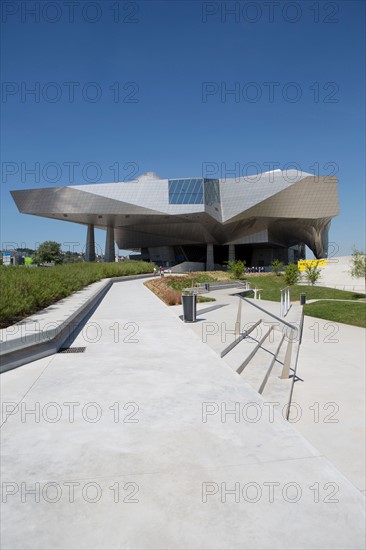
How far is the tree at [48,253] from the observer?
94.2 meters

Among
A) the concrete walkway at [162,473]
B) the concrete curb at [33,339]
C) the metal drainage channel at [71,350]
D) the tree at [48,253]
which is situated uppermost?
the tree at [48,253]

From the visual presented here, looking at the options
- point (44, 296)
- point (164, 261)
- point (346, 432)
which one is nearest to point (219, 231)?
point (164, 261)

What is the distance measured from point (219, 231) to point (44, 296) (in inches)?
2468

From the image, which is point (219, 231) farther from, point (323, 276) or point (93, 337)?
point (93, 337)

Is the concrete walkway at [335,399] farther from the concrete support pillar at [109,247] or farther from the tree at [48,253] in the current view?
the tree at [48,253]

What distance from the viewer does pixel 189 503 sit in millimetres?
2541

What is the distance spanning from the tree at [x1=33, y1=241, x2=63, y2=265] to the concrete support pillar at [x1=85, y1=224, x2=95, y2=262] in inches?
1015

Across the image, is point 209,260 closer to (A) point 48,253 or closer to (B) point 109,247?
(B) point 109,247

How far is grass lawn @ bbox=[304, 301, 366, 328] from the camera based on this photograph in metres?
15.8

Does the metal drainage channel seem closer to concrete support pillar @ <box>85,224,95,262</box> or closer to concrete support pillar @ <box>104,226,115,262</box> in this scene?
concrete support pillar @ <box>104,226,115,262</box>

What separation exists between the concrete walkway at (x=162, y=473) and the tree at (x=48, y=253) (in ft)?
299

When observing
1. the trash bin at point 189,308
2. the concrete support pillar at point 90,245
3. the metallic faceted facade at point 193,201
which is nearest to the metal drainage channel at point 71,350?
the trash bin at point 189,308

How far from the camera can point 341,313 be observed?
17391 millimetres

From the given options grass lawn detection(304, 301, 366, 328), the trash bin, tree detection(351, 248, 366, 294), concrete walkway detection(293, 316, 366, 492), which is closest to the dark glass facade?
tree detection(351, 248, 366, 294)
